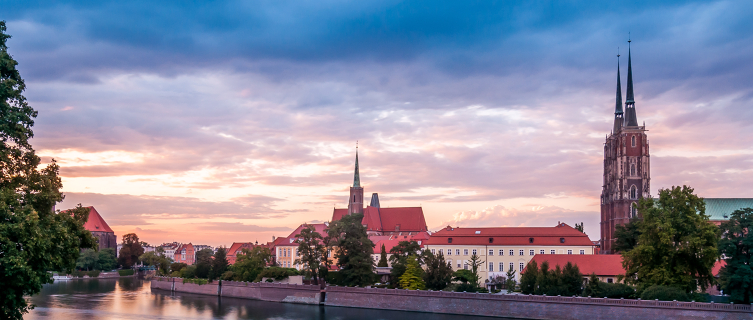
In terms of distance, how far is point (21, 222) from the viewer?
1933 centimetres

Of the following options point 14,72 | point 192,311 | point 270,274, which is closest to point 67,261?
point 14,72

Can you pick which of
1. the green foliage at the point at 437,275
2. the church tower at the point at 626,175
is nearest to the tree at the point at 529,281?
the green foliage at the point at 437,275

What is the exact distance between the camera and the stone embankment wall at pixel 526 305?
40500 millimetres

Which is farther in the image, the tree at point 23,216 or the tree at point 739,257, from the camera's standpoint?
the tree at point 739,257

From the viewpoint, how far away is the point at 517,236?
68.9 metres

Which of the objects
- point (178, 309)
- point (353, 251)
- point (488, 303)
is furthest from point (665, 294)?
point (178, 309)

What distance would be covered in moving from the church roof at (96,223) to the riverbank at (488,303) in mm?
77071

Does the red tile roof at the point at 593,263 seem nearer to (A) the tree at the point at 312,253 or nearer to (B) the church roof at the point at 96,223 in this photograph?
(A) the tree at the point at 312,253

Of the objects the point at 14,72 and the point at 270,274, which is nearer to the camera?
the point at 14,72

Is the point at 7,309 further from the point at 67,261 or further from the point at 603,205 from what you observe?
the point at 603,205

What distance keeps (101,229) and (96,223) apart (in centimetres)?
179

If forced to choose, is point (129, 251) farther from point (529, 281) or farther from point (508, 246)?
point (529, 281)

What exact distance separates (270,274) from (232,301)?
6040 mm

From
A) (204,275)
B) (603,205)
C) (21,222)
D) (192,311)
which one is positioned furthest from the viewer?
(603,205)
